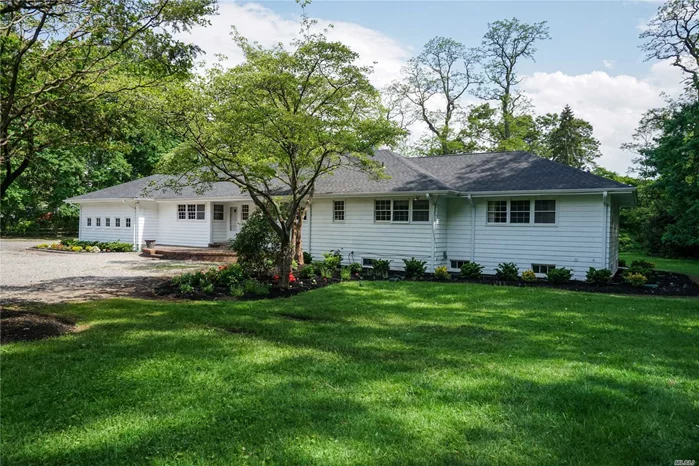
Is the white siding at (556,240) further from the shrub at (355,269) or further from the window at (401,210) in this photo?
the shrub at (355,269)

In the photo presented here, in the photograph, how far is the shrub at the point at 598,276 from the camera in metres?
12.2

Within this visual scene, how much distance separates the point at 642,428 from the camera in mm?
3379

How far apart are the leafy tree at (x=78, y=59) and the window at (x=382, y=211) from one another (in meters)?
9.77

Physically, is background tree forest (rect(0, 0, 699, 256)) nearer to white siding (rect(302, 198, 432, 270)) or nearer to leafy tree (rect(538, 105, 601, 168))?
leafy tree (rect(538, 105, 601, 168))

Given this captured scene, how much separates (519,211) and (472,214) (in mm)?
1496

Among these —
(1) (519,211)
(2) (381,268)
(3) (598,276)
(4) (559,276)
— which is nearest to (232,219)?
(2) (381,268)

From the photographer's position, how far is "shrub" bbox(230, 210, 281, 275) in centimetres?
1230

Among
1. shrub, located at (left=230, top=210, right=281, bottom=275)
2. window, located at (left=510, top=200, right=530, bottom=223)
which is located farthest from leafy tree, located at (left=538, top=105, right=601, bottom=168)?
shrub, located at (left=230, top=210, right=281, bottom=275)

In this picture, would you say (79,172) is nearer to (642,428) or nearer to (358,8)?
(358,8)

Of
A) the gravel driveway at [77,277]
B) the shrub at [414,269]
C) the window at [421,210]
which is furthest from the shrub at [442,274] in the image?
the gravel driveway at [77,277]

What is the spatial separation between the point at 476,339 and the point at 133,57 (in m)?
6.65

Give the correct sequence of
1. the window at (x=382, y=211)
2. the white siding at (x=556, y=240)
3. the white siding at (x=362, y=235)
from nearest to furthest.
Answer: the white siding at (x=556, y=240), the white siding at (x=362, y=235), the window at (x=382, y=211)

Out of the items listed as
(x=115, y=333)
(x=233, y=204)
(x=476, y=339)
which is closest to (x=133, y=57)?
(x=115, y=333)

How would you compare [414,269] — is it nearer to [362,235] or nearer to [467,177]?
[362,235]
